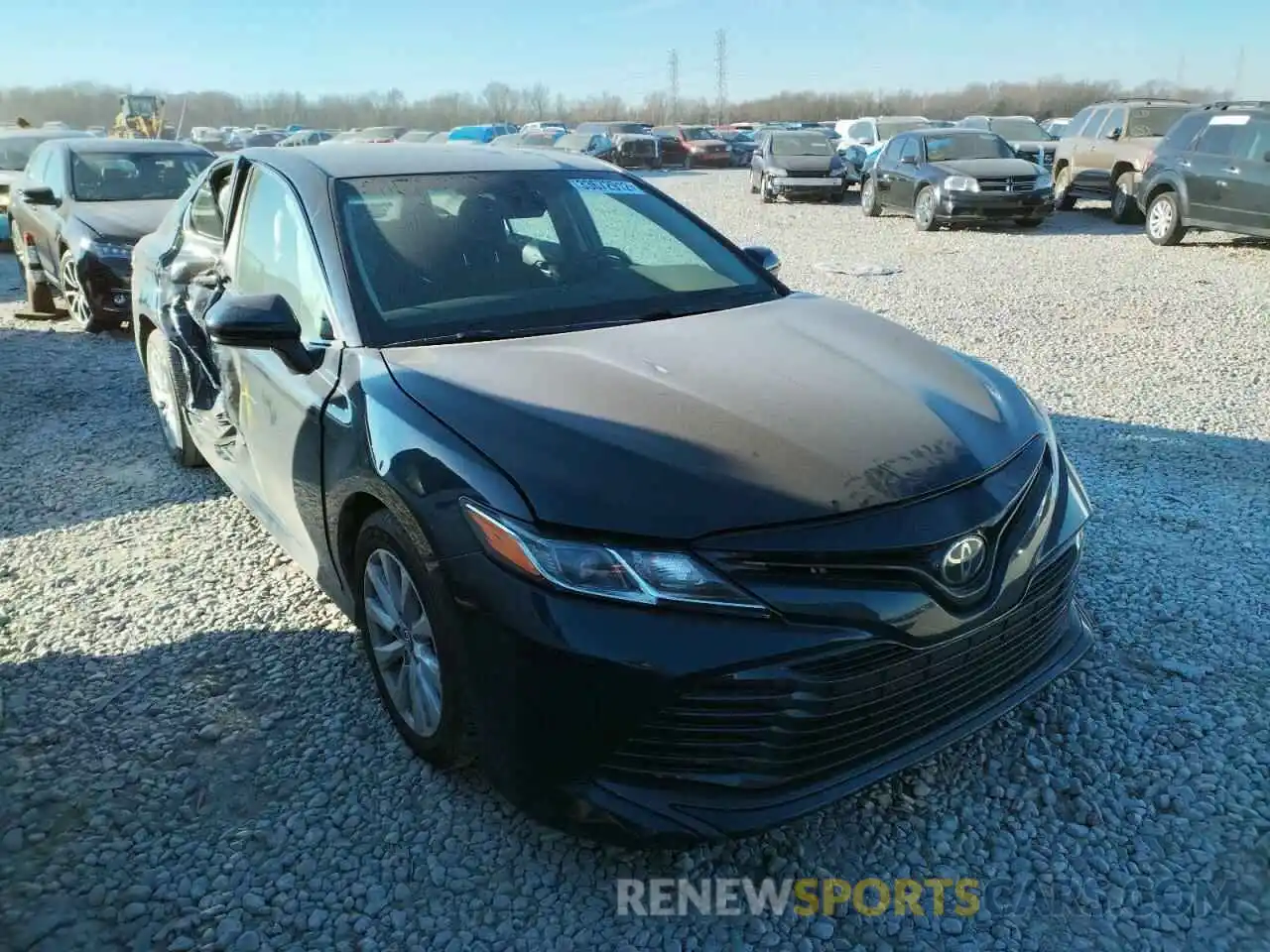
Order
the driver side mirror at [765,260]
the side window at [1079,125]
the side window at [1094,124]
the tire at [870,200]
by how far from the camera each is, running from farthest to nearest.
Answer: the tire at [870,200]
the side window at [1079,125]
the side window at [1094,124]
the driver side mirror at [765,260]

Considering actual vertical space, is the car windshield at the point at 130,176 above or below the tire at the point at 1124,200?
above

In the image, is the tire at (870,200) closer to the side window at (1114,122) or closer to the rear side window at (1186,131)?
the side window at (1114,122)

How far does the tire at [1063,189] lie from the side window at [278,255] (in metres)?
15.9

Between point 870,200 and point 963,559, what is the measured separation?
15.8 metres

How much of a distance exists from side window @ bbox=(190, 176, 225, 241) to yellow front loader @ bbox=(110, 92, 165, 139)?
2668 centimetres

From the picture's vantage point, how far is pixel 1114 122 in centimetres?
1555

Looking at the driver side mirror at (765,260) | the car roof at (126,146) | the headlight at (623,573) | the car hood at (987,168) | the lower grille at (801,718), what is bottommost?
the lower grille at (801,718)

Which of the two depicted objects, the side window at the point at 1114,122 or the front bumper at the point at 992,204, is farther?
the side window at the point at 1114,122

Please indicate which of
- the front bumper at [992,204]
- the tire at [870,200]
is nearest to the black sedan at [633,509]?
the front bumper at [992,204]

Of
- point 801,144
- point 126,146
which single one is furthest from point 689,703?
point 801,144

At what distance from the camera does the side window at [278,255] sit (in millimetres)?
3076

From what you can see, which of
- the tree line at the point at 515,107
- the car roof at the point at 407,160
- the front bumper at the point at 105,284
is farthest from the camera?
the tree line at the point at 515,107

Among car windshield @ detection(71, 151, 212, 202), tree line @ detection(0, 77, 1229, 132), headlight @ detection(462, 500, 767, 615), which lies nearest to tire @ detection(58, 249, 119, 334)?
car windshield @ detection(71, 151, 212, 202)

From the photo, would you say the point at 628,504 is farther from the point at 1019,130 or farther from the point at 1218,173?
the point at 1019,130
